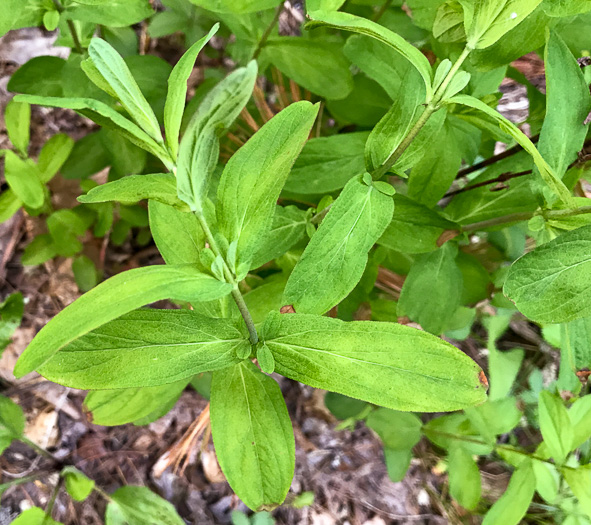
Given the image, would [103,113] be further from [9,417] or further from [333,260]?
[9,417]

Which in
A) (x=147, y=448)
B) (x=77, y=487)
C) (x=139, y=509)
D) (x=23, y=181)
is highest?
(x=23, y=181)

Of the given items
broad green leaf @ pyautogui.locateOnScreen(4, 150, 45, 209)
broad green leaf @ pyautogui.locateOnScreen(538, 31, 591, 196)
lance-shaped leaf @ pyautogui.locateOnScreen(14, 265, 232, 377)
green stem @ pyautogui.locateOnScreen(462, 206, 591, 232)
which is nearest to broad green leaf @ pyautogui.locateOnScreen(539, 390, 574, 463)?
green stem @ pyautogui.locateOnScreen(462, 206, 591, 232)

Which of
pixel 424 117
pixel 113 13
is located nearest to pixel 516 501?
pixel 424 117

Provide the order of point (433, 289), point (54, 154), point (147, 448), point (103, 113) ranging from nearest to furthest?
point (103, 113) < point (433, 289) < point (54, 154) < point (147, 448)

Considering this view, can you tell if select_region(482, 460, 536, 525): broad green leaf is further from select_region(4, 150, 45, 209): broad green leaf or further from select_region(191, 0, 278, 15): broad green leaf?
select_region(4, 150, 45, 209): broad green leaf

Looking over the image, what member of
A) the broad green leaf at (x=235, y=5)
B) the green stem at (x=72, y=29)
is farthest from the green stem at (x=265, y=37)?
the green stem at (x=72, y=29)
